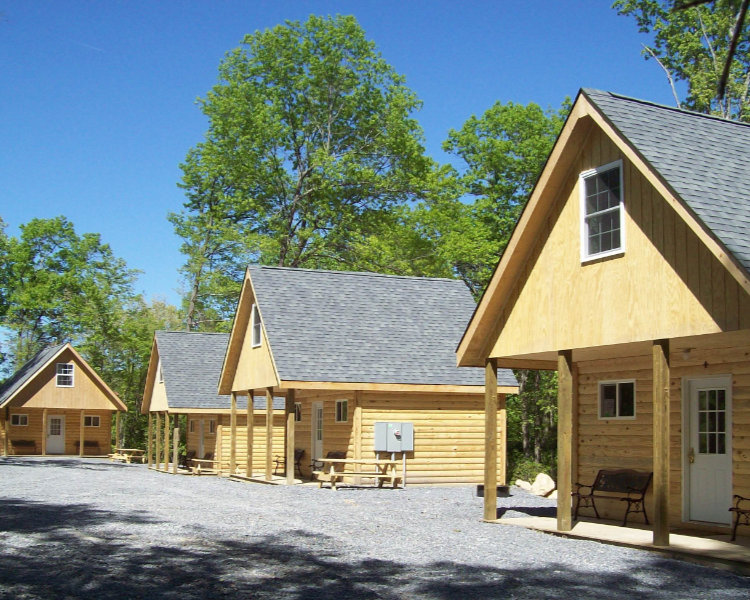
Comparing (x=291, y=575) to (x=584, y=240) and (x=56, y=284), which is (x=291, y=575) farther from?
(x=56, y=284)

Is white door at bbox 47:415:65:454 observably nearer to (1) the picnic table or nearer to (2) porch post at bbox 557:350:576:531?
(1) the picnic table

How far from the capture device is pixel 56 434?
52812 mm

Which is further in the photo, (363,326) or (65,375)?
(65,375)

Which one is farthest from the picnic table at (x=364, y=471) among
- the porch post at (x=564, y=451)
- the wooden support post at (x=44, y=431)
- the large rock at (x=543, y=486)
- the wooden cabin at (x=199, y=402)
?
the wooden support post at (x=44, y=431)

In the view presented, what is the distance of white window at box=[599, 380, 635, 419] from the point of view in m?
15.6

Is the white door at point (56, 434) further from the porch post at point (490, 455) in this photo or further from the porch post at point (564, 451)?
the porch post at point (564, 451)

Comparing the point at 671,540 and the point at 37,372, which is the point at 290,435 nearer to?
the point at 671,540

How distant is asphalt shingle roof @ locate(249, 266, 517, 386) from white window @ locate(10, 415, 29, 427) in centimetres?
2981

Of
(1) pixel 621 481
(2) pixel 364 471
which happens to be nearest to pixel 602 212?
(1) pixel 621 481

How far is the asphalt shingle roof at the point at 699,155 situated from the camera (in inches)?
439

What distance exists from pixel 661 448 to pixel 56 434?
1858 inches

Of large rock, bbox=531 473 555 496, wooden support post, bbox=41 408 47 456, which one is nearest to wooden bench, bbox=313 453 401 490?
large rock, bbox=531 473 555 496

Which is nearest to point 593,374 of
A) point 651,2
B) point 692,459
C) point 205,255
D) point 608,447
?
point 608,447

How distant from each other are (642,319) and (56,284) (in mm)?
57332
